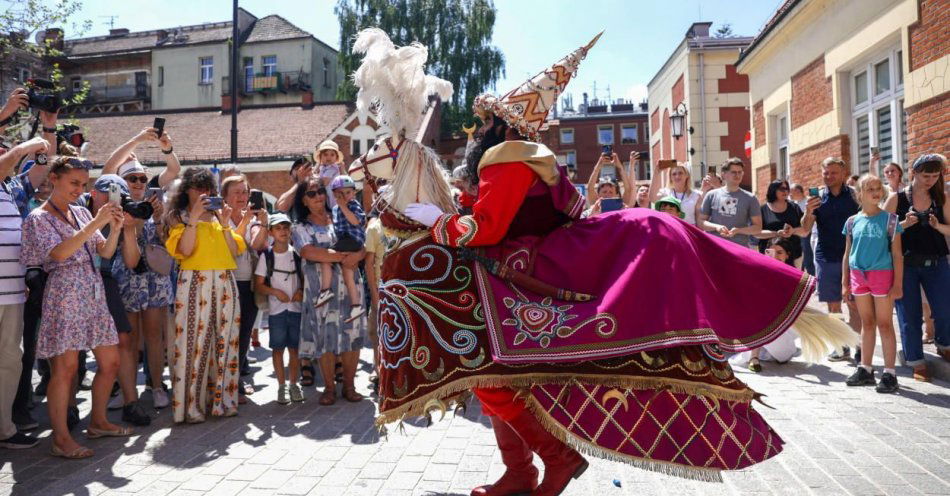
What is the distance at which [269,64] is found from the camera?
42875mm

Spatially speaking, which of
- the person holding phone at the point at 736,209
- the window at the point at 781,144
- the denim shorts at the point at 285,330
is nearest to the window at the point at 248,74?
the window at the point at 781,144

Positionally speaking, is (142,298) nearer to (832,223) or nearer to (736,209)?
(736,209)

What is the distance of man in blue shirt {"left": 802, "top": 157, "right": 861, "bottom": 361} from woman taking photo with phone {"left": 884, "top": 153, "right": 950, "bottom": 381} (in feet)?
2.59

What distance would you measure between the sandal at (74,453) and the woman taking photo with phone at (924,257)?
6988 mm

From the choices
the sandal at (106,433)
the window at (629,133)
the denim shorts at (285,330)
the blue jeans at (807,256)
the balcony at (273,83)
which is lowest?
the sandal at (106,433)

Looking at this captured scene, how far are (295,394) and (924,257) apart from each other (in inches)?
237

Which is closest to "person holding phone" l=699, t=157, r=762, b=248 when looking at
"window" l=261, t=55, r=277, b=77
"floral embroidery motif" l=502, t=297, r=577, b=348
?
"floral embroidery motif" l=502, t=297, r=577, b=348

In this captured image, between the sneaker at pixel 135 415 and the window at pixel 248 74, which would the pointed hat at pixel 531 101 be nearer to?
the sneaker at pixel 135 415

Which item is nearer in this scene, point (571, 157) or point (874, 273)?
point (874, 273)

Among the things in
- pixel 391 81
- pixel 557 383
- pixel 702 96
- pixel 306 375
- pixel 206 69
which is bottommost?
pixel 306 375

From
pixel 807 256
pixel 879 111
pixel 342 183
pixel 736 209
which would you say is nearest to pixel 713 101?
pixel 879 111

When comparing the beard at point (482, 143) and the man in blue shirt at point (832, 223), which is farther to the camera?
the man in blue shirt at point (832, 223)

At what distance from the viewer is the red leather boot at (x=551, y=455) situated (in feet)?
10.6

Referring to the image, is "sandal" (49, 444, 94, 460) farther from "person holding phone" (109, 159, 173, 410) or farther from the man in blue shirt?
the man in blue shirt
